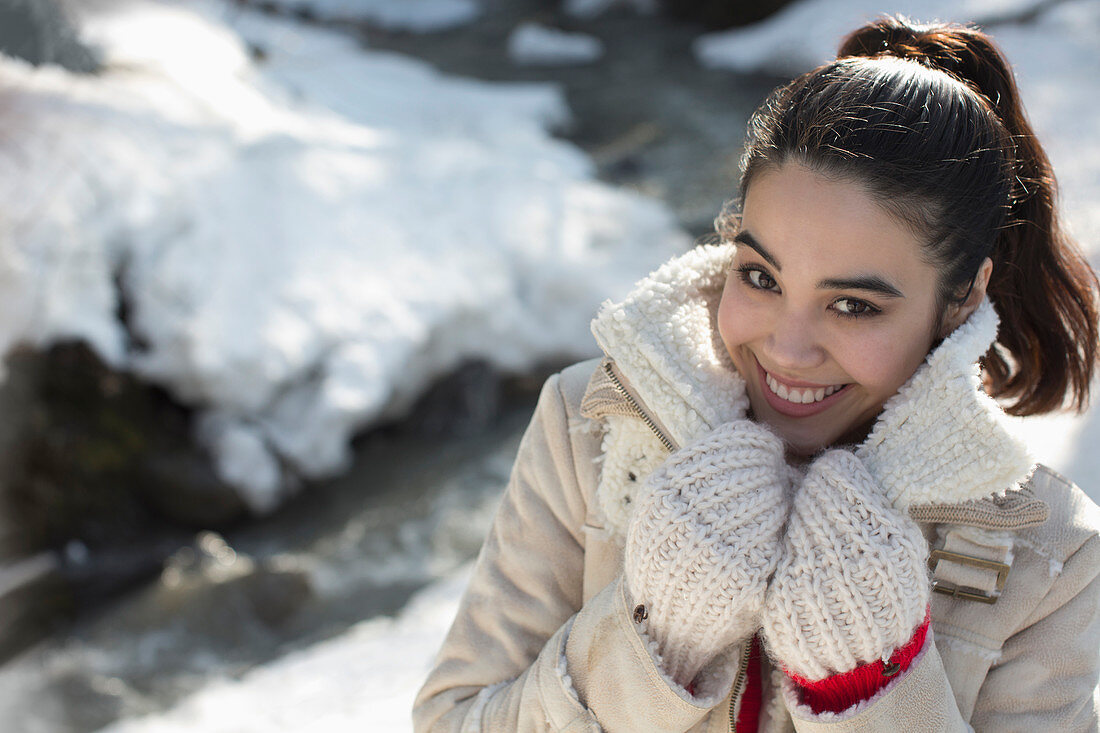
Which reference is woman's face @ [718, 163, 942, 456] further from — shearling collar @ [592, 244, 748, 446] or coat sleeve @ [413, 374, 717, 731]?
coat sleeve @ [413, 374, 717, 731]

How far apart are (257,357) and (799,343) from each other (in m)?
3.27

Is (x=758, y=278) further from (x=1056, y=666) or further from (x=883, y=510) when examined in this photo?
(x=1056, y=666)

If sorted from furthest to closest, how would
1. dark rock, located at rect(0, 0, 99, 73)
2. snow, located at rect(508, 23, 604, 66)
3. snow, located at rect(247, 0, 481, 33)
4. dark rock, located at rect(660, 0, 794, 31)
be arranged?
snow, located at rect(247, 0, 481, 33), dark rock, located at rect(660, 0, 794, 31), snow, located at rect(508, 23, 604, 66), dark rock, located at rect(0, 0, 99, 73)

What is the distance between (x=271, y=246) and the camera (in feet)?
15.0

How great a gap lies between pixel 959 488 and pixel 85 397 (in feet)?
12.2

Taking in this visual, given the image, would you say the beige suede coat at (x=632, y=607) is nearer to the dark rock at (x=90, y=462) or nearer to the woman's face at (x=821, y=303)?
the woman's face at (x=821, y=303)

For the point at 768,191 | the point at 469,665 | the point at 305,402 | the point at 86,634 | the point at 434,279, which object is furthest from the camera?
the point at 434,279

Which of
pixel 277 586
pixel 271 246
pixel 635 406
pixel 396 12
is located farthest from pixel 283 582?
pixel 396 12

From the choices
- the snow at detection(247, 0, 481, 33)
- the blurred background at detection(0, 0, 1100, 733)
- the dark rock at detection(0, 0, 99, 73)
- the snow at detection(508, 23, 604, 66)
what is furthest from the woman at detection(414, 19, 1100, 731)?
the snow at detection(247, 0, 481, 33)

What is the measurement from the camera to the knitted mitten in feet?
3.57

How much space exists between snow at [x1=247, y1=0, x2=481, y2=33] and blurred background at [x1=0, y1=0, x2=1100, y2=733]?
4538mm

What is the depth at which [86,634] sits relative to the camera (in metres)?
3.43

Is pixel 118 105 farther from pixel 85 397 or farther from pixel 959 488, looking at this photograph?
pixel 959 488

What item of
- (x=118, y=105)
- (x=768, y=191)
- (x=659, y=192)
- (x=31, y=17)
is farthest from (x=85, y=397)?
(x=659, y=192)
